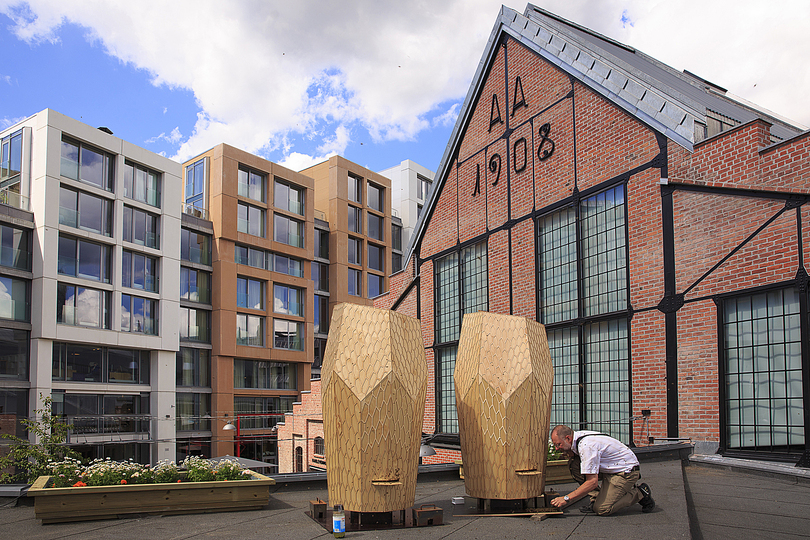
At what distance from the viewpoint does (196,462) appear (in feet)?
29.9

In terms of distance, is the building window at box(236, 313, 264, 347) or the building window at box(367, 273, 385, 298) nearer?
the building window at box(236, 313, 264, 347)

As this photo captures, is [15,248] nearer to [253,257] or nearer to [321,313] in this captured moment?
[253,257]

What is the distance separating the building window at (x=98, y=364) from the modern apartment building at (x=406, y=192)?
26.8 metres

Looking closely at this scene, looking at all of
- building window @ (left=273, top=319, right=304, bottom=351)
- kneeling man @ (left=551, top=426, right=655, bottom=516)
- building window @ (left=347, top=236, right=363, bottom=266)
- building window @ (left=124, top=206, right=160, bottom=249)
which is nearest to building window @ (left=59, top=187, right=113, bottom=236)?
building window @ (left=124, top=206, right=160, bottom=249)

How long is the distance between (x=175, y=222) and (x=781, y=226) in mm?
35133

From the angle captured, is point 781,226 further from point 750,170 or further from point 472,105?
point 472,105

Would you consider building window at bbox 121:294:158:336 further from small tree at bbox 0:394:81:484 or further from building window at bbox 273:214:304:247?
small tree at bbox 0:394:81:484

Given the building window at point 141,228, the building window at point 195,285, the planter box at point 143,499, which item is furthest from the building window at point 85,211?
the planter box at point 143,499

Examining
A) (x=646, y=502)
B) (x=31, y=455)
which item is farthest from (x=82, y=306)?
(x=646, y=502)

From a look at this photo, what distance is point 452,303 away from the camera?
2155 cm

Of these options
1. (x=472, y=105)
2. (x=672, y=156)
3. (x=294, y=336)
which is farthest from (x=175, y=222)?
(x=672, y=156)

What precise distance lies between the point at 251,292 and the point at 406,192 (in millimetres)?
21560

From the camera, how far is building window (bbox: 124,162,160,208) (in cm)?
3847

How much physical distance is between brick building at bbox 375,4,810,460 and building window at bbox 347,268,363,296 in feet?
103
